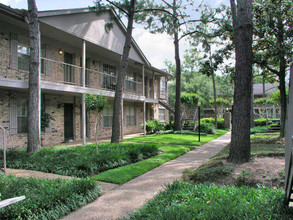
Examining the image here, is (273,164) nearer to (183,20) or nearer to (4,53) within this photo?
(4,53)

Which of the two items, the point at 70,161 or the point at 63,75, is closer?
the point at 70,161

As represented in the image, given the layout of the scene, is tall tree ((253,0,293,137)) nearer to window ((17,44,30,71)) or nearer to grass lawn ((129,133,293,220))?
grass lawn ((129,133,293,220))

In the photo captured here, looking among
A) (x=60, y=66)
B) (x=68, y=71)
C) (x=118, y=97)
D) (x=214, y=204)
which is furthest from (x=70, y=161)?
(x=60, y=66)

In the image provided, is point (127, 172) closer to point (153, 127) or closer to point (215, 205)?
point (215, 205)

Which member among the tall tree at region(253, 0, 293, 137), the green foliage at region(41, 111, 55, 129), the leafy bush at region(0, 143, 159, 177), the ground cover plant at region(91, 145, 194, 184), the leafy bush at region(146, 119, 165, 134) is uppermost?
the tall tree at region(253, 0, 293, 137)

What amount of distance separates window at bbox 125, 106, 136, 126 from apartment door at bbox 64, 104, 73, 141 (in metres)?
6.24

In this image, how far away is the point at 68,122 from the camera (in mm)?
13148

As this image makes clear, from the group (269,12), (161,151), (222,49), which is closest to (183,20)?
(222,49)

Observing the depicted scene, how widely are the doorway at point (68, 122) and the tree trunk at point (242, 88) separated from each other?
9.75m

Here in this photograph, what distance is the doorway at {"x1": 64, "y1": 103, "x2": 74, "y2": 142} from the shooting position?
12955 millimetres

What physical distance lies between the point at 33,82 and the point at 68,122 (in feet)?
16.9

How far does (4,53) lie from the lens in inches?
364

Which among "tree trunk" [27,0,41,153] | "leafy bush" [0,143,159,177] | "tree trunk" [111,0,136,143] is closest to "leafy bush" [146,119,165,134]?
"tree trunk" [111,0,136,143]

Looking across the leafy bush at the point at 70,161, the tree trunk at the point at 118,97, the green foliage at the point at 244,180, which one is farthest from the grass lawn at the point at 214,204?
the tree trunk at the point at 118,97
